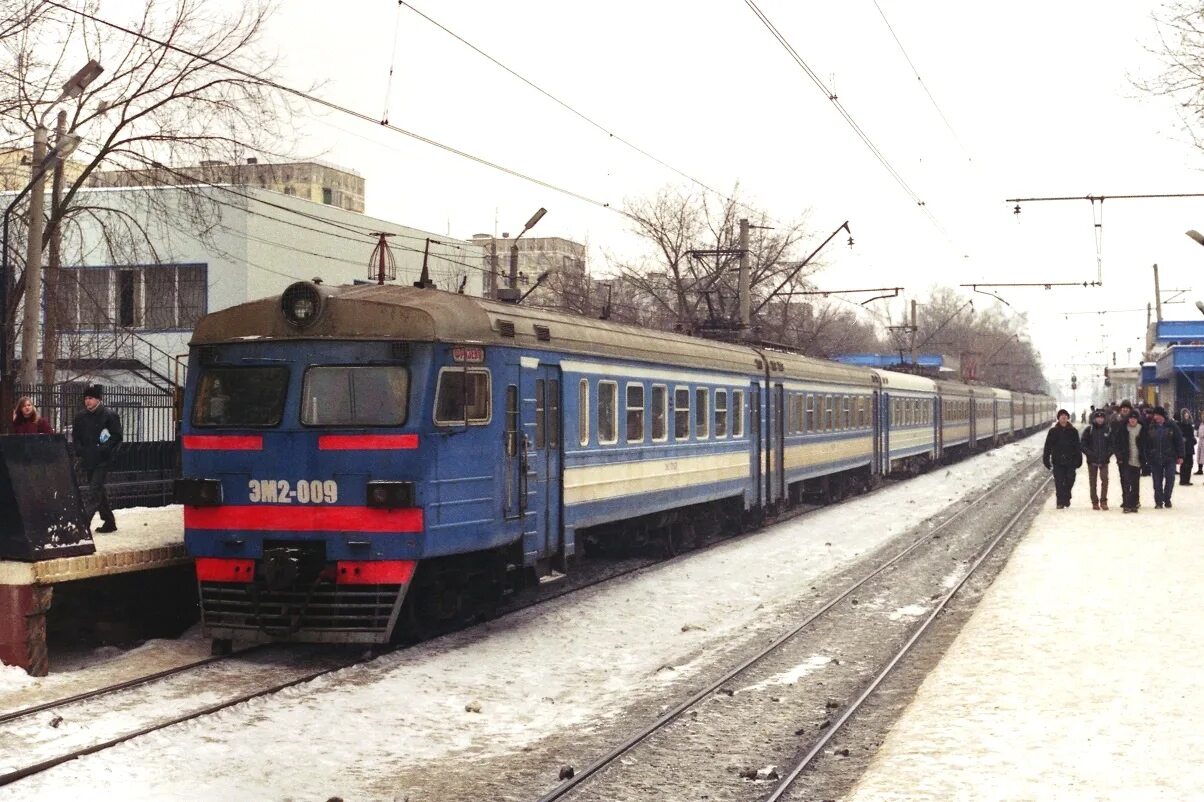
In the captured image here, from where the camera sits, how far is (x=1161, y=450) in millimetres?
25016

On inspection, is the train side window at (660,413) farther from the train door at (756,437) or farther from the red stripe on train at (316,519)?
the red stripe on train at (316,519)

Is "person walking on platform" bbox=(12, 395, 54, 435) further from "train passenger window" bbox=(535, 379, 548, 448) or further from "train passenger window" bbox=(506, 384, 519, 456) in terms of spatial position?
"train passenger window" bbox=(535, 379, 548, 448)

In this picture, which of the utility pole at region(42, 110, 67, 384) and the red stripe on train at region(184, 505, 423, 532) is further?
the utility pole at region(42, 110, 67, 384)

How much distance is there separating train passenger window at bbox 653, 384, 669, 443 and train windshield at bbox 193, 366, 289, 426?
20.6 feet

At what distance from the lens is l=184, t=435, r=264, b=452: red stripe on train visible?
11.7 meters

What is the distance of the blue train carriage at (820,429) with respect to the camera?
23797 millimetres

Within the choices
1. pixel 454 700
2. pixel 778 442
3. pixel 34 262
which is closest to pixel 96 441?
pixel 34 262

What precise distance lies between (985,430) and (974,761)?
52.9 meters

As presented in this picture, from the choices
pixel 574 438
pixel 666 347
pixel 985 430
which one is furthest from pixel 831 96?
A: pixel 985 430

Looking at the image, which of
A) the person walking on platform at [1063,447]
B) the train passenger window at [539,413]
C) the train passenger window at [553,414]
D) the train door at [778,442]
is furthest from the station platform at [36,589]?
the person walking on platform at [1063,447]

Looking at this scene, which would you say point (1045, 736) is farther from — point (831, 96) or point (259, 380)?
point (831, 96)

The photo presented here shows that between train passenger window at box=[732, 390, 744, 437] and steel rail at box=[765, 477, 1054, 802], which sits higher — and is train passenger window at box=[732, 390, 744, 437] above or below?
above

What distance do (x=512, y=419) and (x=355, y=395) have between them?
1791 mm

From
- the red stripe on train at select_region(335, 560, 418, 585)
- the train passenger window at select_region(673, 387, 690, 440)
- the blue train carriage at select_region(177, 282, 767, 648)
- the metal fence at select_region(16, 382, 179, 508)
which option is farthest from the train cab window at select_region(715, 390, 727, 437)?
the red stripe on train at select_region(335, 560, 418, 585)
